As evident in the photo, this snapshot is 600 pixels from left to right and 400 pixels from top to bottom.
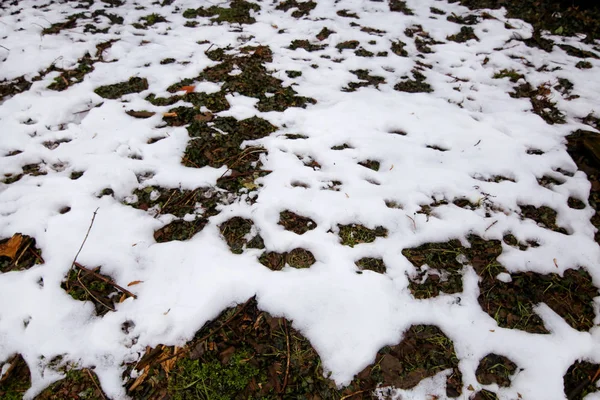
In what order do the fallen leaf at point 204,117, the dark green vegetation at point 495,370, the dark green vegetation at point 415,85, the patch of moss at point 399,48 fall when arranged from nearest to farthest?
1. the dark green vegetation at point 495,370
2. the fallen leaf at point 204,117
3. the dark green vegetation at point 415,85
4. the patch of moss at point 399,48

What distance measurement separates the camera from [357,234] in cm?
275

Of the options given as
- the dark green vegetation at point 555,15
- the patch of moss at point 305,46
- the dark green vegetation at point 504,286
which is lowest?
the dark green vegetation at point 504,286

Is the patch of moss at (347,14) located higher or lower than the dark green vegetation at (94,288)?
higher

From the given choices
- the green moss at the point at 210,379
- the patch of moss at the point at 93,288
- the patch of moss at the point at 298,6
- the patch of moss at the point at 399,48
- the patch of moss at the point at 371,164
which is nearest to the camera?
the green moss at the point at 210,379

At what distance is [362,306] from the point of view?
230 cm

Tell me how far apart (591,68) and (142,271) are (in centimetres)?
603

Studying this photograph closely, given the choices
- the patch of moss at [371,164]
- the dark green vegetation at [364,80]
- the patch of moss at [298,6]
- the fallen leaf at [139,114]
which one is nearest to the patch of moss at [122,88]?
the fallen leaf at [139,114]

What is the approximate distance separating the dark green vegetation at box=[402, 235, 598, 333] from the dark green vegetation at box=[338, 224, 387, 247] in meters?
0.28

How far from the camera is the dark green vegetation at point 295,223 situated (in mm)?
2791

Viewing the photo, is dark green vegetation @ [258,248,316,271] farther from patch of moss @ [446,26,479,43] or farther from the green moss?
patch of moss @ [446,26,479,43]

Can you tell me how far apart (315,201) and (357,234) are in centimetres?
48

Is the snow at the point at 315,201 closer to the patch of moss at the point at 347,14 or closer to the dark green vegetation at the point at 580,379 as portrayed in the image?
the dark green vegetation at the point at 580,379

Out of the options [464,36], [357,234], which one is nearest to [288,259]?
[357,234]

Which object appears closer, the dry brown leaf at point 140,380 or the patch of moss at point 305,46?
the dry brown leaf at point 140,380
